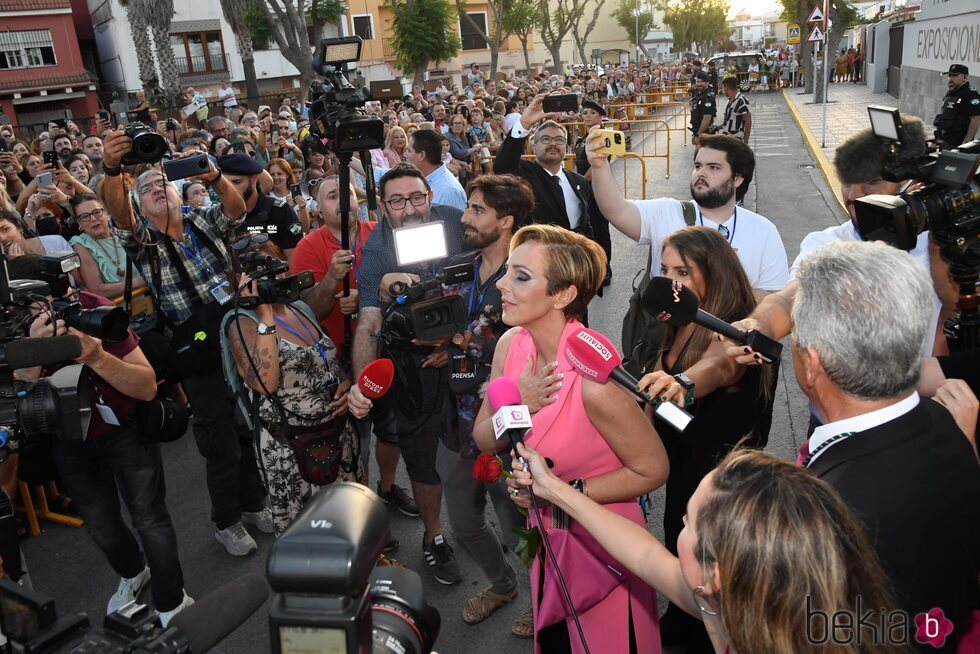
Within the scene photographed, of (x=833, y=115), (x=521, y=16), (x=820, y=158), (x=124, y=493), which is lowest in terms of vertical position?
(x=820, y=158)

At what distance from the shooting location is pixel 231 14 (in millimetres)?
28562

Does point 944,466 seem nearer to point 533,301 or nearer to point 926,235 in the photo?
point 533,301

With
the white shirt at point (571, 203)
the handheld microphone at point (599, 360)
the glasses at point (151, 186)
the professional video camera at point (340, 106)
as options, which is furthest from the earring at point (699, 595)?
the white shirt at point (571, 203)

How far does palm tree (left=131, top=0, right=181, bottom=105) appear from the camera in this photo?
2781cm

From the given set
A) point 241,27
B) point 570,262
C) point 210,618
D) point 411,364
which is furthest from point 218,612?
point 241,27

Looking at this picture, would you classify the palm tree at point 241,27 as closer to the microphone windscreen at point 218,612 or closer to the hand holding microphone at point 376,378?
the hand holding microphone at point 376,378

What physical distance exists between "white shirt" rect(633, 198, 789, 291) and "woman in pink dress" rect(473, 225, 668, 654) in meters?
1.24

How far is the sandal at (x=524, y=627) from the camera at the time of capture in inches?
137

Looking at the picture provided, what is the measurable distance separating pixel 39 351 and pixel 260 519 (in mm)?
2571

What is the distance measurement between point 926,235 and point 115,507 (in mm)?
3906

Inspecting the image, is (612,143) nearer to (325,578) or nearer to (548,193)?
(548,193)

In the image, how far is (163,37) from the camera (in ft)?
95.0

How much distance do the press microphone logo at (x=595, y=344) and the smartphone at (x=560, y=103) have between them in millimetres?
3373

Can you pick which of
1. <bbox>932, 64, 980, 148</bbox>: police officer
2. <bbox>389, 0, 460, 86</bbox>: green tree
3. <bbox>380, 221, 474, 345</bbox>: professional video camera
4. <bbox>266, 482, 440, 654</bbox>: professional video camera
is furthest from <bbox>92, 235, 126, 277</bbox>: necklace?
<bbox>389, 0, 460, 86</bbox>: green tree
